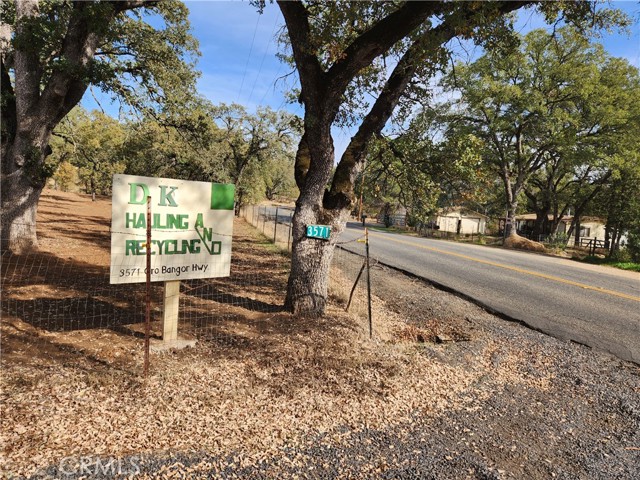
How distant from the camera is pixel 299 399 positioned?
342 centimetres

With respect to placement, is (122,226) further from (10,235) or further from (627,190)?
(627,190)

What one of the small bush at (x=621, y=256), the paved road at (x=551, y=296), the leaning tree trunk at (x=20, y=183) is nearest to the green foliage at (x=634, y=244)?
the small bush at (x=621, y=256)

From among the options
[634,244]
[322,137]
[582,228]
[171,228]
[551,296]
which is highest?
[322,137]

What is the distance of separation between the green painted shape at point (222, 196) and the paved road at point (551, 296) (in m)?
5.23

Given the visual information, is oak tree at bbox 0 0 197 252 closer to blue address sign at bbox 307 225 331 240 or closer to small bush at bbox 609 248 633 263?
blue address sign at bbox 307 225 331 240

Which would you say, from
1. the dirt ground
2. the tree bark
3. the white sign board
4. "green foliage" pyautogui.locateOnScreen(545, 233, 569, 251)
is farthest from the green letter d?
"green foliage" pyautogui.locateOnScreen(545, 233, 569, 251)

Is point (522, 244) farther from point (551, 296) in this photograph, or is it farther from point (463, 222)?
point (463, 222)

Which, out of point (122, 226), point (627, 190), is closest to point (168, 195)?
point (122, 226)

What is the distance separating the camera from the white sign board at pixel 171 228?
3.80m

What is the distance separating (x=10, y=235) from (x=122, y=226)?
22.5 feet

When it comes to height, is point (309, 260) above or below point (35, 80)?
below

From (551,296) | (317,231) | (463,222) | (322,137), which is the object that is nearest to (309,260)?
(317,231)

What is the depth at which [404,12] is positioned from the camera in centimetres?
459

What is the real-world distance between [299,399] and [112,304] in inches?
145
